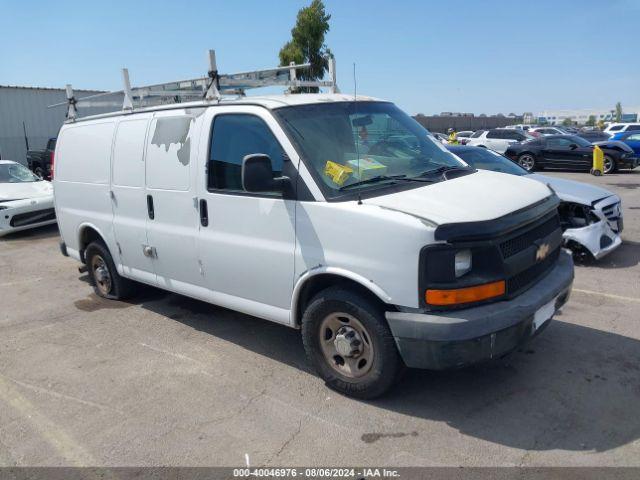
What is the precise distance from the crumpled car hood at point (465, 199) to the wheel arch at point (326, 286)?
514mm

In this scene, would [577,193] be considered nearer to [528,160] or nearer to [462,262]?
[462,262]

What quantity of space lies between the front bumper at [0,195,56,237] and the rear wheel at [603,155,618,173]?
1760cm

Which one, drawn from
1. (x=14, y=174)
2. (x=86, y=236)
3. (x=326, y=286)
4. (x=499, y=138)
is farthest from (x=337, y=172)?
(x=499, y=138)

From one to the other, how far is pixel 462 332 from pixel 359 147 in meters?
1.62

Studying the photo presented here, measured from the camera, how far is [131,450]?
327 centimetres

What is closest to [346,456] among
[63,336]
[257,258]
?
[257,258]

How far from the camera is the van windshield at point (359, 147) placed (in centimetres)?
366

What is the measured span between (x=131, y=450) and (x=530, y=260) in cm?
290

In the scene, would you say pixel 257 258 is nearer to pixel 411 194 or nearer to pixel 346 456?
pixel 411 194

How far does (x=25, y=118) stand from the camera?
2270cm

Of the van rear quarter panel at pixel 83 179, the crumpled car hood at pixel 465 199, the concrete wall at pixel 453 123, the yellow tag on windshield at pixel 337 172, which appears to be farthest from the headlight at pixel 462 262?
the concrete wall at pixel 453 123

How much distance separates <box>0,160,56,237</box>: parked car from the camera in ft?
34.2

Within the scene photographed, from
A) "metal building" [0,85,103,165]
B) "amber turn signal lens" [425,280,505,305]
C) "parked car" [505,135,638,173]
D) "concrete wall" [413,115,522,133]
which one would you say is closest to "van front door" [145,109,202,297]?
"amber turn signal lens" [425,280,505,305]

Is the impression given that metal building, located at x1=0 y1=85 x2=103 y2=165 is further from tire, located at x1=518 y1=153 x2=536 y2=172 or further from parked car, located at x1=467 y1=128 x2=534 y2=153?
parked car, located at x1=467 y1=128 x2=534 y2=153
